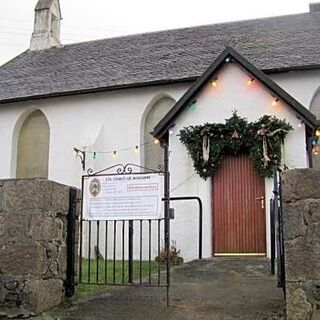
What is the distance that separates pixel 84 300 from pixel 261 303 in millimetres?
2131

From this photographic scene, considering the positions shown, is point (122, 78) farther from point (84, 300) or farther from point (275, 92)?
point (84, 300)

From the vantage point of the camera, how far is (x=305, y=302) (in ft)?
14.7

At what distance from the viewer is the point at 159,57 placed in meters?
16.2

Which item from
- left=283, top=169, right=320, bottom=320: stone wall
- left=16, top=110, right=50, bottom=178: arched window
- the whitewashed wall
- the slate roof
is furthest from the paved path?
left=16, top=110, right=50, bottom=178: arched window

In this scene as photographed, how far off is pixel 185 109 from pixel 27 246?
7613 millimetres

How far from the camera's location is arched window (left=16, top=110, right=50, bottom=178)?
1596cm

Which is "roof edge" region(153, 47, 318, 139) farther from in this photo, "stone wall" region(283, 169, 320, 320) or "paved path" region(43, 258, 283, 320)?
"stone wall" region(283, 169, 320, 320)

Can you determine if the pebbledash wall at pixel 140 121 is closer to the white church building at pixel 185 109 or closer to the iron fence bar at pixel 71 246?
the white church building at pixel 185 109

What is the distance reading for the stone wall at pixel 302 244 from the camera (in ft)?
14.7

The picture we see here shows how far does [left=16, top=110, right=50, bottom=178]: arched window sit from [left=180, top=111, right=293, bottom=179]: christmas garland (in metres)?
5.88

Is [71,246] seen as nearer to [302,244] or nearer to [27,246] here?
[27,246]

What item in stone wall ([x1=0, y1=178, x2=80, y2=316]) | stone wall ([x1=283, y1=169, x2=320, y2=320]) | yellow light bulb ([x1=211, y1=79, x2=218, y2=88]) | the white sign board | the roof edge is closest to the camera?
stone wall ([x1=283, y1=169, x2=320, y2=320])

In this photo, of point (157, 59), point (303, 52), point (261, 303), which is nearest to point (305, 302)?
point (261, 303)

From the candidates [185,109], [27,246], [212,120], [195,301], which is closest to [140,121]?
[185,109]
